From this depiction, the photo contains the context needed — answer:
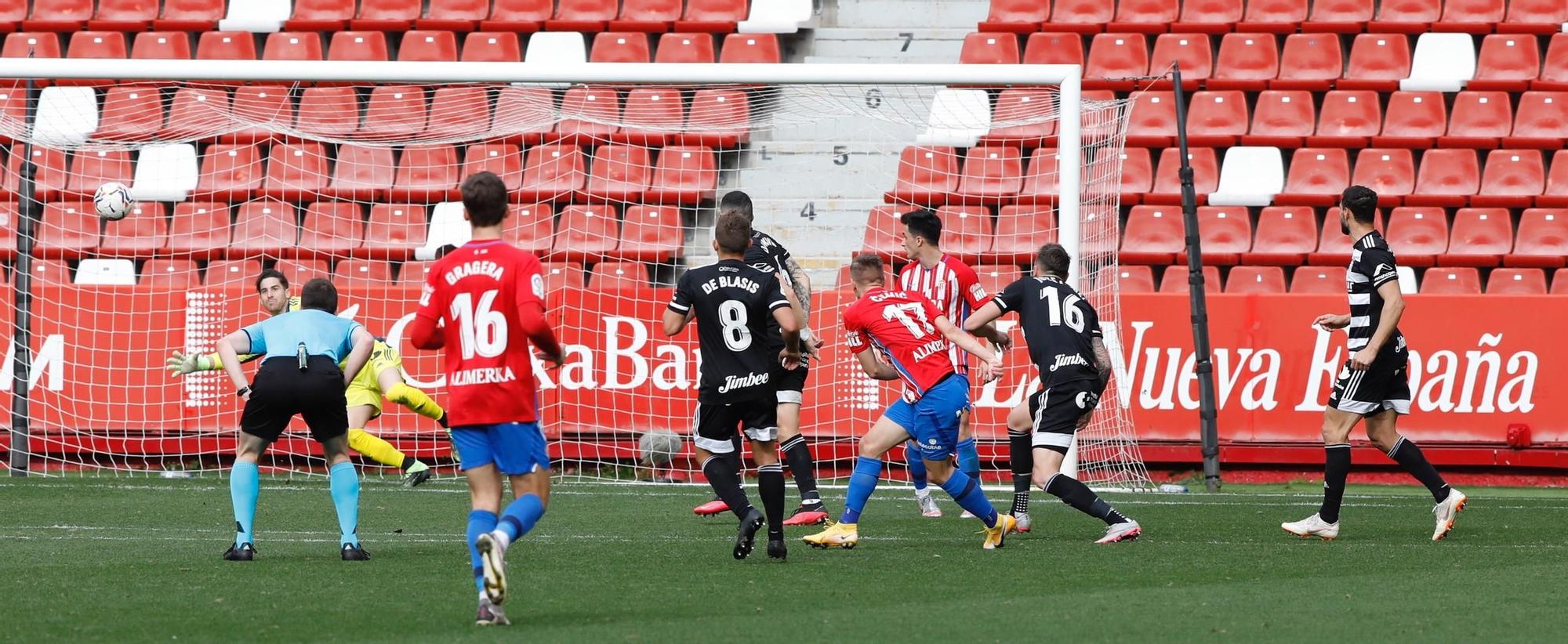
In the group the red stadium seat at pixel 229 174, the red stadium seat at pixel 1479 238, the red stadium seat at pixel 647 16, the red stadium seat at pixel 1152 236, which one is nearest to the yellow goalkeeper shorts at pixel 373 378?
the red stadium seat at pixel 229 174

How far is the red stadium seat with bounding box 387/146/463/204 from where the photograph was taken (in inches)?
612

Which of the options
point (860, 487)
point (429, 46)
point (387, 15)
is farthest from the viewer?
point (387, 15)

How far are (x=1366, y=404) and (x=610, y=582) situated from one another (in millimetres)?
4445

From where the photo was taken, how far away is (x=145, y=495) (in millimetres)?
12008

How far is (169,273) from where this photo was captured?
15.2 metres

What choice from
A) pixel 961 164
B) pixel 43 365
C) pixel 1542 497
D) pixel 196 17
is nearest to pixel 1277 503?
pixel 1542 497

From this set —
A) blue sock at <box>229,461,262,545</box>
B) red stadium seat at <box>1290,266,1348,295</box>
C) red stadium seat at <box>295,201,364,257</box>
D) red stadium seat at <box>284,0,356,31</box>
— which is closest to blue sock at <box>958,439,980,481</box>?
blue sock at <box>229,461,262,545</box>

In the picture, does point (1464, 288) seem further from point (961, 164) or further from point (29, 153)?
point (29, 153)

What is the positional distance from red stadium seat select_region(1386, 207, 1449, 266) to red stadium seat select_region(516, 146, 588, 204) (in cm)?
681

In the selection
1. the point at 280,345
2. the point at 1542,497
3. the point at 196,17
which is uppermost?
the point at 196,17

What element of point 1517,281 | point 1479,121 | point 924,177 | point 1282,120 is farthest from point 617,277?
point 1479,121

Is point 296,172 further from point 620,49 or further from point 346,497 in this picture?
point 346,497

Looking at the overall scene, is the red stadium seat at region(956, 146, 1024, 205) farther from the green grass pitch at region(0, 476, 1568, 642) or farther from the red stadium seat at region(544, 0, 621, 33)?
the green grass pitch at region(0, 476, 1568, 642)

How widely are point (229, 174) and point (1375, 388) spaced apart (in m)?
10.3
